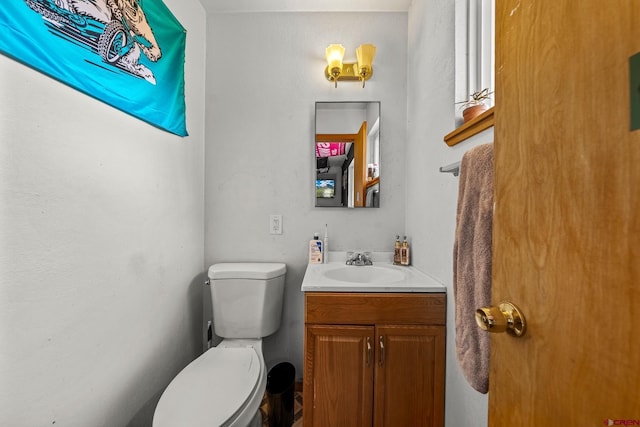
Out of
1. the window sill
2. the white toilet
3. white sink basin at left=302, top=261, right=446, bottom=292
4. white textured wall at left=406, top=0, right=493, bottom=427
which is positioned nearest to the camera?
the window sill

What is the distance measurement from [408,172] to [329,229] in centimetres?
61

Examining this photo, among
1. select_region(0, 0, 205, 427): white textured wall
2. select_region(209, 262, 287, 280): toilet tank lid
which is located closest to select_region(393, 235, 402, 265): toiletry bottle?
select_region(209, 262, 287, 280): toilet tank lid

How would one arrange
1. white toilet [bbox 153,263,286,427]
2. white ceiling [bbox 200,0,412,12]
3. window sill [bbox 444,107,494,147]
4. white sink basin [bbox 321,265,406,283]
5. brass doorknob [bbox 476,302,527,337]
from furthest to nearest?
white ceiling [bbox 200,0,412,12]
white sink basin [bbox 321,265,406,283]
white toilet [bbox 153,263,286,427]
window sill [bbox 444,107,494,147]
brass doorknob [bbox 476,302,527,337]

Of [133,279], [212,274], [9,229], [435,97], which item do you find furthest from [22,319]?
[435,97]

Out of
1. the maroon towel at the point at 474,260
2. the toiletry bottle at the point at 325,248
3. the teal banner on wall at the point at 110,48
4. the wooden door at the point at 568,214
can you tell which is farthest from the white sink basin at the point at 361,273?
the teal banner on wall at the point at 110,48

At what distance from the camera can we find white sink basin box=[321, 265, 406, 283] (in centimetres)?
138

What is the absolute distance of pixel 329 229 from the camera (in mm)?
1598

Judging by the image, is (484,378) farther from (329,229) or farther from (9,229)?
(9,229)

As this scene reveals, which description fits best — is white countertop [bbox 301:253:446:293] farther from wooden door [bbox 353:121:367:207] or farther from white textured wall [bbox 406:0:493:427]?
wooden door [bbox 353:121:367:207]

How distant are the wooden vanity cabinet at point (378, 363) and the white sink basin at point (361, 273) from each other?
1.01 ft

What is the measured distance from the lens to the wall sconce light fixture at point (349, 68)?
57.3 inches

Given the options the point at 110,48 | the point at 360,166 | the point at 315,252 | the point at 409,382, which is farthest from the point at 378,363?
the point at 110,48

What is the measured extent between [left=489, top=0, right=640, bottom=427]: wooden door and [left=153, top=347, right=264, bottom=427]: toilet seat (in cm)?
81

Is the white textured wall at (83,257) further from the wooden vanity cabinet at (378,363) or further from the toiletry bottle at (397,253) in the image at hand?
the toiletry bottle at (397,253)
